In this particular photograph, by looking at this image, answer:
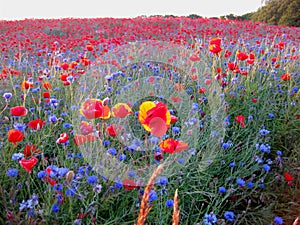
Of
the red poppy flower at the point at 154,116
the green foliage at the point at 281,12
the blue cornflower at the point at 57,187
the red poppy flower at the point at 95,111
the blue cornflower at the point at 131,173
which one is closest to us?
the red poppy flower at the point at 154,116

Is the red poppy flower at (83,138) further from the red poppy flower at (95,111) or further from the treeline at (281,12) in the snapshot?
the treeline at (281,12)

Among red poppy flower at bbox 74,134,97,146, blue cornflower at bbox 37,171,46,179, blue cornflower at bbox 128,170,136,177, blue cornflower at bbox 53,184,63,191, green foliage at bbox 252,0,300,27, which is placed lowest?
blue cornflower at bbox 128,170,136,177

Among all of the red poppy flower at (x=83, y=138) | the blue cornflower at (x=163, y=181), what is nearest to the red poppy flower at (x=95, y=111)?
the red poppy flower at (x=83, y=138)

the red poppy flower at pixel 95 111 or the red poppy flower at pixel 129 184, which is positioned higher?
the red poppy flower at pixel 95 111

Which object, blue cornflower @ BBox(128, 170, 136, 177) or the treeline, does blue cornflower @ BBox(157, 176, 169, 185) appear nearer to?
blue cornflower @ BBox(128, 170, 136, 177)

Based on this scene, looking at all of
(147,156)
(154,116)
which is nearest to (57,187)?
(154,116)

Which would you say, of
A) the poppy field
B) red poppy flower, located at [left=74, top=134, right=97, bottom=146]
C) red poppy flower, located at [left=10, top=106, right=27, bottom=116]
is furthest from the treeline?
red poppy flower, located at [left=10, top=106, right=27, bottom=116]

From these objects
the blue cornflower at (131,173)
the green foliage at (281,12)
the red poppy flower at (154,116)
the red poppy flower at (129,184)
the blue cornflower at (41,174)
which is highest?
the green foliage at (281,12)

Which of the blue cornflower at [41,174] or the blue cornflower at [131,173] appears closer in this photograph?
the blue cornflower at [41,174]

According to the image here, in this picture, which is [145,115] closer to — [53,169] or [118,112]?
[118,112]

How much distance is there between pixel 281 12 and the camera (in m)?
17.8

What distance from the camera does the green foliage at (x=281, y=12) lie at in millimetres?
17078

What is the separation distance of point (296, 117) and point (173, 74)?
55.1 inches

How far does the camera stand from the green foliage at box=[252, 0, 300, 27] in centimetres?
1708
